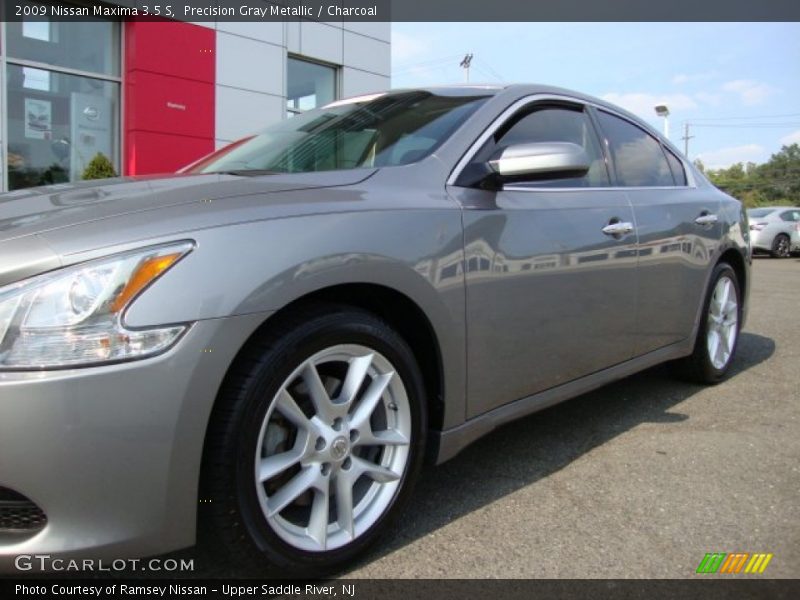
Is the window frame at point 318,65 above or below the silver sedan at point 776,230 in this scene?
above

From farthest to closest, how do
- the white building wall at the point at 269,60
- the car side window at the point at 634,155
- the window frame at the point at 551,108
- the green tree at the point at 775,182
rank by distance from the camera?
1. the green tree at the point at 775,182
2. the white building wall at the point at 269,60
3. the car side window at the point at 634,155
4. the window frame at the point at 551,108

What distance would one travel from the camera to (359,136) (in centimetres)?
264

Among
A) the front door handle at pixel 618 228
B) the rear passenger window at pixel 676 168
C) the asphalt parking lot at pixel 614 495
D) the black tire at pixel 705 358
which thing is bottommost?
the asphalt parking lot at pixel 614 495

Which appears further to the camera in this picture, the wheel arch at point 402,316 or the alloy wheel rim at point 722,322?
the alloy wheel rim at point 722,322

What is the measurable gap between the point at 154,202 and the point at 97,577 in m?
1.06

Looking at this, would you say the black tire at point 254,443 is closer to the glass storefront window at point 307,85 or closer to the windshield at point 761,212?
the glass storefront window at point 307,85

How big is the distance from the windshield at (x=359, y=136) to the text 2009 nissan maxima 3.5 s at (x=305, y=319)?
0.01 meters

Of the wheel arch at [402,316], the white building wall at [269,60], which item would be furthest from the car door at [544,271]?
the white building wall at [269,60]

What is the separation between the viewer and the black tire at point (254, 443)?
168 centimetres

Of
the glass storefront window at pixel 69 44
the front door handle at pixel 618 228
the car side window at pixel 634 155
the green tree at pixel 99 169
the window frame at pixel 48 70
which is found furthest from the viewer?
the glass storefront window at pixel 69 44

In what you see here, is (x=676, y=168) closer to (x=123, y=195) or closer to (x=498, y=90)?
→ (x=498, y=90)

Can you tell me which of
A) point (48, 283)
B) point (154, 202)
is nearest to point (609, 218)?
point (154, 202)

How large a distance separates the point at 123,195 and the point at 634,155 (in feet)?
8.44

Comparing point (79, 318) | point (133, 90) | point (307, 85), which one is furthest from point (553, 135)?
point (307, 85)
